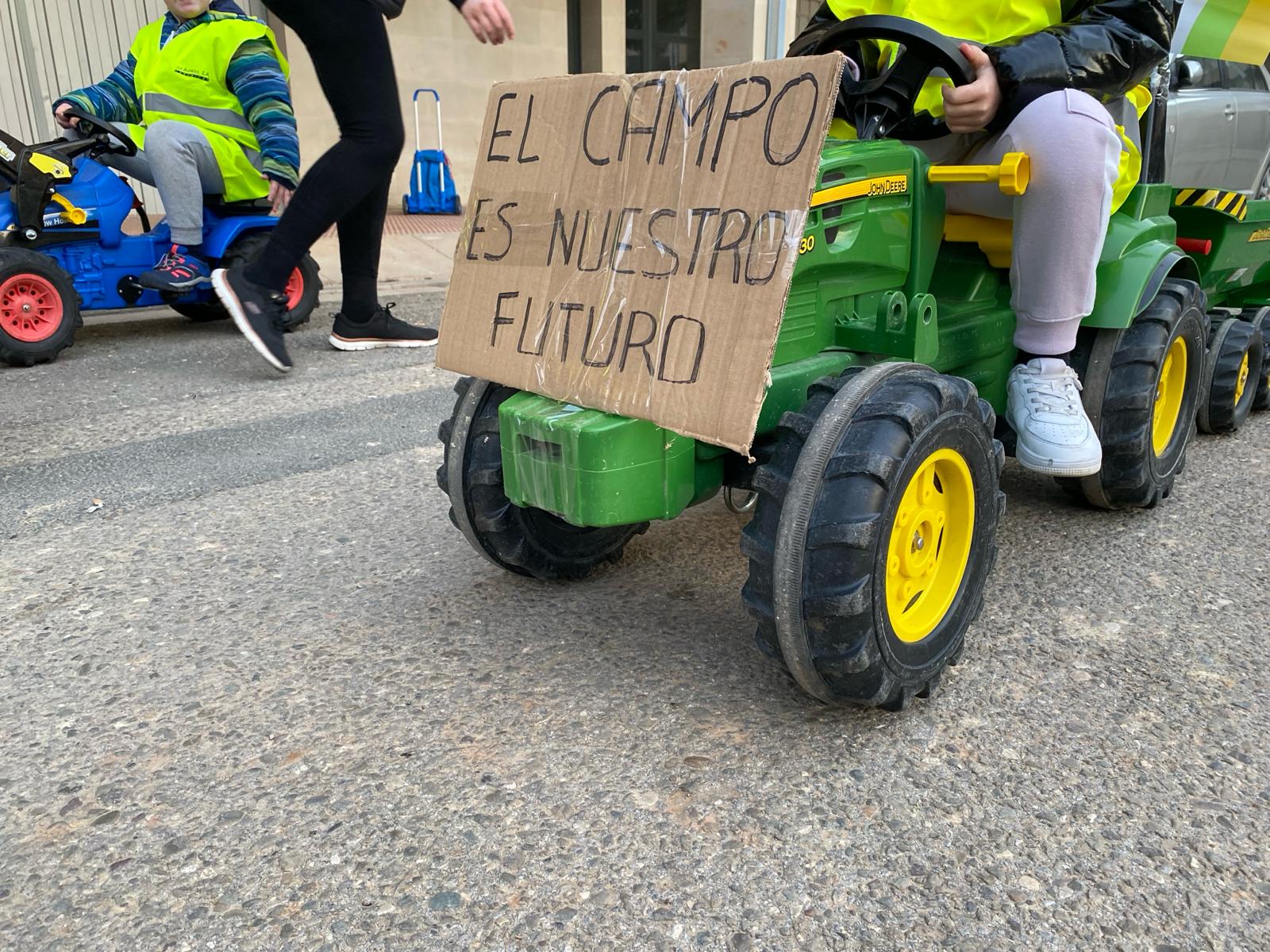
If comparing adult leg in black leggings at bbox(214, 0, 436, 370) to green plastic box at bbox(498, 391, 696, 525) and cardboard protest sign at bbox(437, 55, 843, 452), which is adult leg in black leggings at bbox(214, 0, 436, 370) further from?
green plastic box at bbox(498, 391, 696, 525)

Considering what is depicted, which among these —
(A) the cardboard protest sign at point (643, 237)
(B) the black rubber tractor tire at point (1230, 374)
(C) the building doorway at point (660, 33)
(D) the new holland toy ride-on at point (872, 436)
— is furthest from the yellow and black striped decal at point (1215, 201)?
(C) the building doorway at point (660, 33)

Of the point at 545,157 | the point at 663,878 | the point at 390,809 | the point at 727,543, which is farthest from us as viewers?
the point at 727,543

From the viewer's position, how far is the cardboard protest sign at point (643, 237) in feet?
5.55

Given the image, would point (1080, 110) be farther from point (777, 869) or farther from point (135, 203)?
point (135, 203)

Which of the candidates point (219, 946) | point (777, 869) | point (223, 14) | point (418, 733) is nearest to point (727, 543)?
point (418, 733)

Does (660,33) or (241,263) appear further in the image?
(660,33)

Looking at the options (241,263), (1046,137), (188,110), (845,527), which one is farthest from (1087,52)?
(188,110)

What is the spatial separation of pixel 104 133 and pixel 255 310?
72.3 inches

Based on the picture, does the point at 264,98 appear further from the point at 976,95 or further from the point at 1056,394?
the point at 1056,394

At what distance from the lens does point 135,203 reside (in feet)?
17.2

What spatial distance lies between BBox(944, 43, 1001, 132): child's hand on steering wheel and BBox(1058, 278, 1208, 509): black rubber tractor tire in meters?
0.85

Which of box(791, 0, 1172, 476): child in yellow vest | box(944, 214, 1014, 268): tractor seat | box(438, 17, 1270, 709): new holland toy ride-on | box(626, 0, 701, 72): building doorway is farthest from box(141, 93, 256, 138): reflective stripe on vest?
box(626, 0, 701, 72): building doorway

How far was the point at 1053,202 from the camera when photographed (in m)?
2.23

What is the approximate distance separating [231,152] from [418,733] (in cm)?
423
